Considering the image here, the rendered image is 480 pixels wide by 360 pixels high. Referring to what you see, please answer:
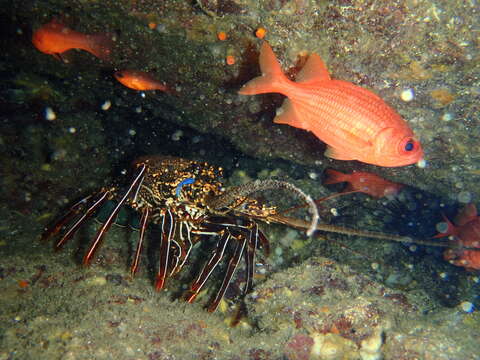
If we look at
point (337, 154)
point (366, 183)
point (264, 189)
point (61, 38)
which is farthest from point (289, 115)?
point (366, 183)

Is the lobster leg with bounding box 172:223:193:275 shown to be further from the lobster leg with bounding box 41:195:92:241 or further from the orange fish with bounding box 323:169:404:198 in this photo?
the orange fish with bounding box 323:169:404:198

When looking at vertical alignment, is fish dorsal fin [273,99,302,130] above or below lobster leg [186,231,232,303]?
above

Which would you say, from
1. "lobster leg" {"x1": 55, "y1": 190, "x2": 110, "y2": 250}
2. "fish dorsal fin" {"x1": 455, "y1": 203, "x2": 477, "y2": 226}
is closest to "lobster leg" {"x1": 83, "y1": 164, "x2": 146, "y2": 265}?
"lobster leg" {"x1": 55, "y1": 190, "x2": 110, "y2": 250}

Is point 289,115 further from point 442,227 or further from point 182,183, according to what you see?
point 442,227

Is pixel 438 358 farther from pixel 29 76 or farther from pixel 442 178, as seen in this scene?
pixel 29 76

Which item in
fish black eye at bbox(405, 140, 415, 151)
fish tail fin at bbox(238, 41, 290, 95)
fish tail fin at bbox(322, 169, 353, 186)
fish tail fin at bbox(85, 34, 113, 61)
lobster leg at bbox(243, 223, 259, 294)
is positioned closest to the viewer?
fish black eye at bbox(405, 140, 415, 151)
